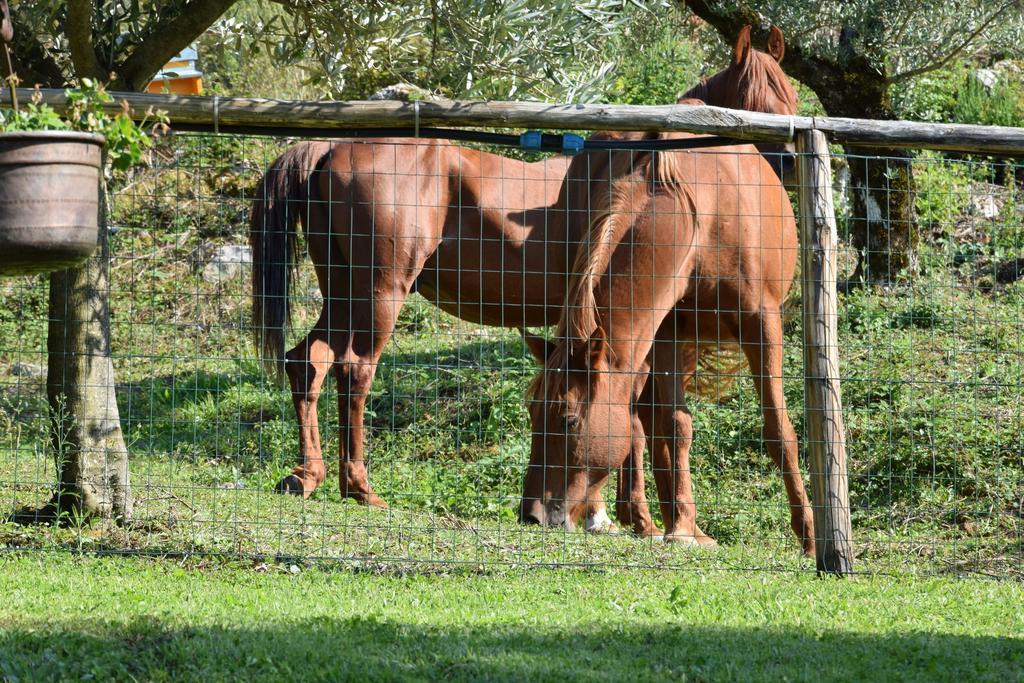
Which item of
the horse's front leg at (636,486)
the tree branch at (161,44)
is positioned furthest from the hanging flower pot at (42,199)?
the horse's front leg at (636,486)

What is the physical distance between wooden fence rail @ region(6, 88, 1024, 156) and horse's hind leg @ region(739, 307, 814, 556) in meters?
1.20

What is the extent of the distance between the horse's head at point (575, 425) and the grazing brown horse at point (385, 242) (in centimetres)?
158

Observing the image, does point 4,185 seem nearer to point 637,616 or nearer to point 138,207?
point 637,616

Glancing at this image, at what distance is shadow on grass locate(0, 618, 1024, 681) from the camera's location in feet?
11.7

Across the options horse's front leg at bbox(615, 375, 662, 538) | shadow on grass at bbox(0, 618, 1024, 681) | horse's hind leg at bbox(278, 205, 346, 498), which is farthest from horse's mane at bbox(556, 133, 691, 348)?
horse's hind leg at bbox(278, 205, 346, 498)

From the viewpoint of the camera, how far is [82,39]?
5254 mm

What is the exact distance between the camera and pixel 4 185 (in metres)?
3.57

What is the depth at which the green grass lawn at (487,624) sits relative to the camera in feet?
12.0

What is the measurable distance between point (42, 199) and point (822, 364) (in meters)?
3.50

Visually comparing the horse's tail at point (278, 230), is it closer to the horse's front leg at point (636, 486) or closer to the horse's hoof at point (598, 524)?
the horse's front leg at point (636, 486)

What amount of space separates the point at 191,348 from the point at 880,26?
6.98 metres

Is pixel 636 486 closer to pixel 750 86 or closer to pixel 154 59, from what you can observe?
pixel 750 86

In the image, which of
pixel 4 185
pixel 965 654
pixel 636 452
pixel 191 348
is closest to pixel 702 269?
pixel 636 452

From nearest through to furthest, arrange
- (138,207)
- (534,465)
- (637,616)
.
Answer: (637,616) < (534,465) < (138,207)
